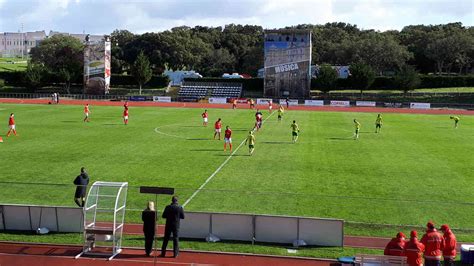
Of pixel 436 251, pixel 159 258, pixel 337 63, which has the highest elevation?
pixel 337 63

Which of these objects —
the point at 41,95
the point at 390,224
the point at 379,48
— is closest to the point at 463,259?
the point at 390,224

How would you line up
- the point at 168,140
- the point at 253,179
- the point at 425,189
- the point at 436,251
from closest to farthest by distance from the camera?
the point at 436,251
the point at 425,189
the point at 253,179
the point at 168,140

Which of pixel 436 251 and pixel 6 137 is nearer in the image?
pixel 436 251

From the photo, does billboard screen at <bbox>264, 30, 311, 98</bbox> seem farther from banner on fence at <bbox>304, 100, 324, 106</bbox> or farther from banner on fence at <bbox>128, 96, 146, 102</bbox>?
banner on fence at <bbox>128, 96, 146, 102</bbox>

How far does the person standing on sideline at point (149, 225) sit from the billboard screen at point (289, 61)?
6999 centimetres

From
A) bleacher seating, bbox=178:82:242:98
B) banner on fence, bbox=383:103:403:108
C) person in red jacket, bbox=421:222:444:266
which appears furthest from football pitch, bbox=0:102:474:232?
bleacher seating, bbox=178:82:242:98

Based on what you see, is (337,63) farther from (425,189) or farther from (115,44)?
(425,189)

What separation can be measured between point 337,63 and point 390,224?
341 ft

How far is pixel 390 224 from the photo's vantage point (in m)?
17.8

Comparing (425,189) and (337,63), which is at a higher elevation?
(337,63)

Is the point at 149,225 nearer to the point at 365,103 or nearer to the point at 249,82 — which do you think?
the point at 365,103

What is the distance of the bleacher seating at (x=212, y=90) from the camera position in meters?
92.6

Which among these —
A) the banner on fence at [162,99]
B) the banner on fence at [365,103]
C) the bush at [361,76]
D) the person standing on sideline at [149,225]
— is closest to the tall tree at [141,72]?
the banner on fence at [162,99]

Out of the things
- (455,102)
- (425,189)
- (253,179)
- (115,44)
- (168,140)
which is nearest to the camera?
(425,189)
